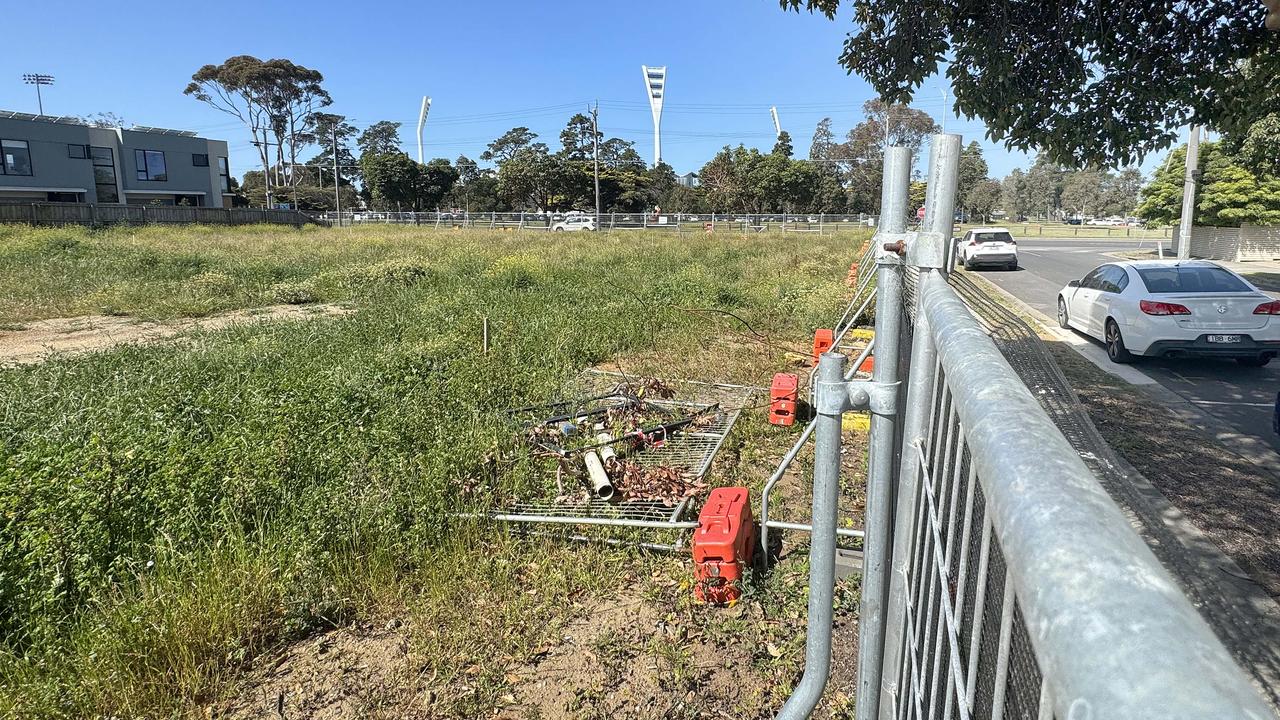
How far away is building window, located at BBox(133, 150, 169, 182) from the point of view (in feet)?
161

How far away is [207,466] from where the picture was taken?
4656 millimetres

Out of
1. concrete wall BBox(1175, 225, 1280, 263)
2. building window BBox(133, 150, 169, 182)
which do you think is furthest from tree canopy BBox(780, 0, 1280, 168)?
building window BBox(133, 150, 169, 182)

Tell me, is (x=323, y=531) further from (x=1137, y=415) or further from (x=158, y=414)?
(x=1137, y=415)

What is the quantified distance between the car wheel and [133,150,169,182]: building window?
57498mm

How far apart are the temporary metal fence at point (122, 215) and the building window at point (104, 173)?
1067 cm

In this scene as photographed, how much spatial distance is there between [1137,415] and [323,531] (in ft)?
23.8

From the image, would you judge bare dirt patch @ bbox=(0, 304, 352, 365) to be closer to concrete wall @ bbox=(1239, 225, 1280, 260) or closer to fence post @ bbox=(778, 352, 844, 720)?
fence post @ bbox=(778, 352, 844, 720)

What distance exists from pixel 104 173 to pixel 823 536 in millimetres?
58756

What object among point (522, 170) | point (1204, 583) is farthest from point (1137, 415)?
point (522, 170)

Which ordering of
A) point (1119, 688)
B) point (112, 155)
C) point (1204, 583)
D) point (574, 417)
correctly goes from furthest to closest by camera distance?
point (112, 155) < point (574, 417) < point (1204, 583) < point (1119, 688)

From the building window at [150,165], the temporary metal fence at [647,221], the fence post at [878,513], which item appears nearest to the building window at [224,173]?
the building window at [150,165]

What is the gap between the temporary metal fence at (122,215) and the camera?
1252 inches

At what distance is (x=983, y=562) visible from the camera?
1.00 meters

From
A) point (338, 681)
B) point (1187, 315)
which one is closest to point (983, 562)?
point (338, 681)
